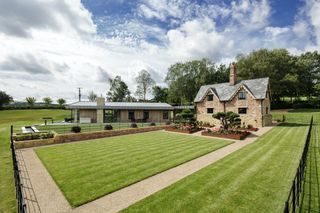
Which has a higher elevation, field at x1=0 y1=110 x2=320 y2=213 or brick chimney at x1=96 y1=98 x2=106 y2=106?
brick chimney at x1=96 y1=98 x2=106 y2=106

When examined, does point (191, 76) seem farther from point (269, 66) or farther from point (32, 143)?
point (32, 143)

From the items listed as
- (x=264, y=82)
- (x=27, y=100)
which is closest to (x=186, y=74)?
(x=264, y=82)

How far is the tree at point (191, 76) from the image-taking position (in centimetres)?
5200

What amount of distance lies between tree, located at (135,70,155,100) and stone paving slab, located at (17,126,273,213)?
153 ft

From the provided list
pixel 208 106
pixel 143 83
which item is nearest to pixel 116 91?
pixel 143 83

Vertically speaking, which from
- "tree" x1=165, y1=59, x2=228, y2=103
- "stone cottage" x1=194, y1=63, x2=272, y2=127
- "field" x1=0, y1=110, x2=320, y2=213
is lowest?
"field" x1=0, y1=110, x2=320, y2=213

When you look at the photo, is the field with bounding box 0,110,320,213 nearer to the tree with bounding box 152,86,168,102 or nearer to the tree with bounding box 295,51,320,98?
the tree with bounding box 295,51,320,98

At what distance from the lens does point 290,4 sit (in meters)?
13.7

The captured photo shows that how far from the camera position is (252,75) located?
1677 inches

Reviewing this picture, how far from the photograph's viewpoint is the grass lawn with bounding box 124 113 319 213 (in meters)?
5.77

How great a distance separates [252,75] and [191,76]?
16.6 meters

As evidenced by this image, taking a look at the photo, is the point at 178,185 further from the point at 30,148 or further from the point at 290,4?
the point at 290,4

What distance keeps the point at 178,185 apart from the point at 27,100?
8414 cm

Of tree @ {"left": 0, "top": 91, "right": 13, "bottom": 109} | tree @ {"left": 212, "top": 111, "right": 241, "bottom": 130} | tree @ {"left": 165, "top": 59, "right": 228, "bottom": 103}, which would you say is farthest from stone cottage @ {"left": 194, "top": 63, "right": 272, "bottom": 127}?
tree @ {"left": 0, "top": 91, "right": 13, "bottom": 109}
